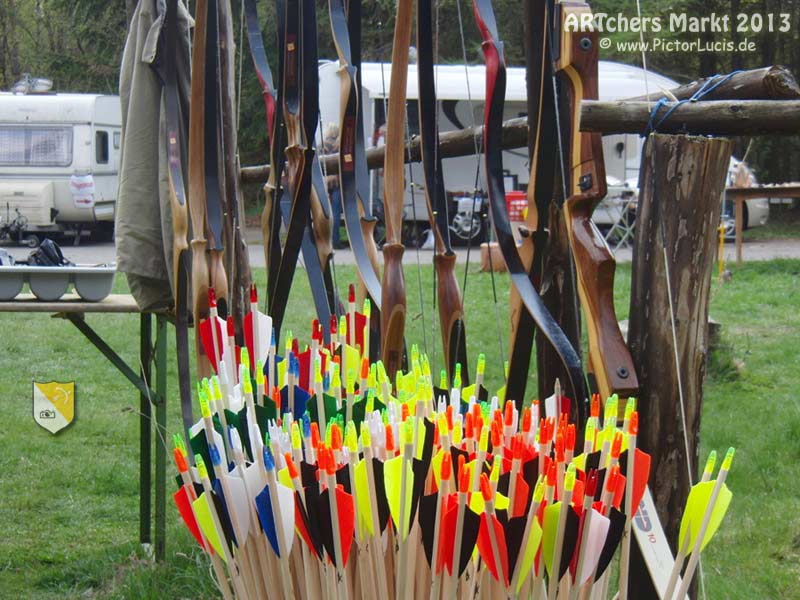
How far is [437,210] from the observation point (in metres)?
2.15

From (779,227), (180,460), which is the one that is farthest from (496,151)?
(779,227)

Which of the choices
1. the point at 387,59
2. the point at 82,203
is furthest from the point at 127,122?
the point at 387,59

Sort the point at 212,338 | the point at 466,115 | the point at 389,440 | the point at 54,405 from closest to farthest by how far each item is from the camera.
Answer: the point at 389,440 → the point at 212,338 → the point at 54,405 → the point at 466,115

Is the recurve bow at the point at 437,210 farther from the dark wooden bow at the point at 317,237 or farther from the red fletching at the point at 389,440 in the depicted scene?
the red fletching at the point at 389,440

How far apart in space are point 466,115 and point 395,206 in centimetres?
1132

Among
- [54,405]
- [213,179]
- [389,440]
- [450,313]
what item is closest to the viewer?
[389,440]

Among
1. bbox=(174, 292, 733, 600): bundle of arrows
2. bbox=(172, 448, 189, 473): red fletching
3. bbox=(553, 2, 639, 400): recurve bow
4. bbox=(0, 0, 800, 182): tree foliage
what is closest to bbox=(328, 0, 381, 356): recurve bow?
bbox=(553, 2, 639, 400): recurve bow

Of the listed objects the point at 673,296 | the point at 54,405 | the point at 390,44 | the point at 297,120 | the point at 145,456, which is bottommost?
the point at 145,456

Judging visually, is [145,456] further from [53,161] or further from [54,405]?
[53,161]

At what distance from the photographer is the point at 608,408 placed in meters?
1.33

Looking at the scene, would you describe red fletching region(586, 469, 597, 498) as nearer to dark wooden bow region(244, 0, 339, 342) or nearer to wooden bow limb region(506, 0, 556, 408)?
wooden bow limb region(506, 0, 556, 408)

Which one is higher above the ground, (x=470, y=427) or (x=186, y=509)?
(x=470, y=427)

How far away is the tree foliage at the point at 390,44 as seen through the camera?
13438 mm

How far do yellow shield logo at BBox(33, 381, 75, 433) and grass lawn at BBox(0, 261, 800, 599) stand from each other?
490 mm
